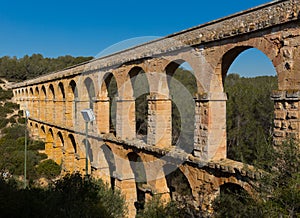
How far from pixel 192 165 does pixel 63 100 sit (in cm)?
1305

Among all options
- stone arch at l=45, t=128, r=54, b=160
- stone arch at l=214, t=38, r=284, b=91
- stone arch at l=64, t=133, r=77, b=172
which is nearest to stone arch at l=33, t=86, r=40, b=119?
stone arch at l=45, t=128, r=54, b=160

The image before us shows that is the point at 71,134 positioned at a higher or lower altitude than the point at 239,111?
lower

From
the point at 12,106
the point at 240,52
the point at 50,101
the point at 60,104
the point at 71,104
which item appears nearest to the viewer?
the point at 240,52

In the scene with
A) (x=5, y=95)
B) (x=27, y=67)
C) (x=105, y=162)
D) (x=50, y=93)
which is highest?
(x=27, y=67)

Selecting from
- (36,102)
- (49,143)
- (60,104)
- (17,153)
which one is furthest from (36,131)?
(60,104)

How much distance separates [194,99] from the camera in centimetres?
859

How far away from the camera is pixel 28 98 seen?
2975 cm

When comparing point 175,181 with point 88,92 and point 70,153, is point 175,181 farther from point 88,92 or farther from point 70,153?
point 70,153

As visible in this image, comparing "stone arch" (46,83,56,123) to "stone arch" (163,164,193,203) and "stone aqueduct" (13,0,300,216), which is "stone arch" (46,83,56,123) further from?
"stone arch" (163,164,193,203)

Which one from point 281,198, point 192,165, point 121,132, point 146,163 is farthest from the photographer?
point 121,132

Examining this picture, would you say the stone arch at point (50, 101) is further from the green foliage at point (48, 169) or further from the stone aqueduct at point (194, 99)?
the stone aqueduct at point (194, 99)

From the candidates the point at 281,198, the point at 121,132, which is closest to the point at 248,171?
the point at 281,198

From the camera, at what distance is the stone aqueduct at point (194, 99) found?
21.2 feet

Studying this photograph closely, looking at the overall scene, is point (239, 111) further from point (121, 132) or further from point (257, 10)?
point (257, 10)
